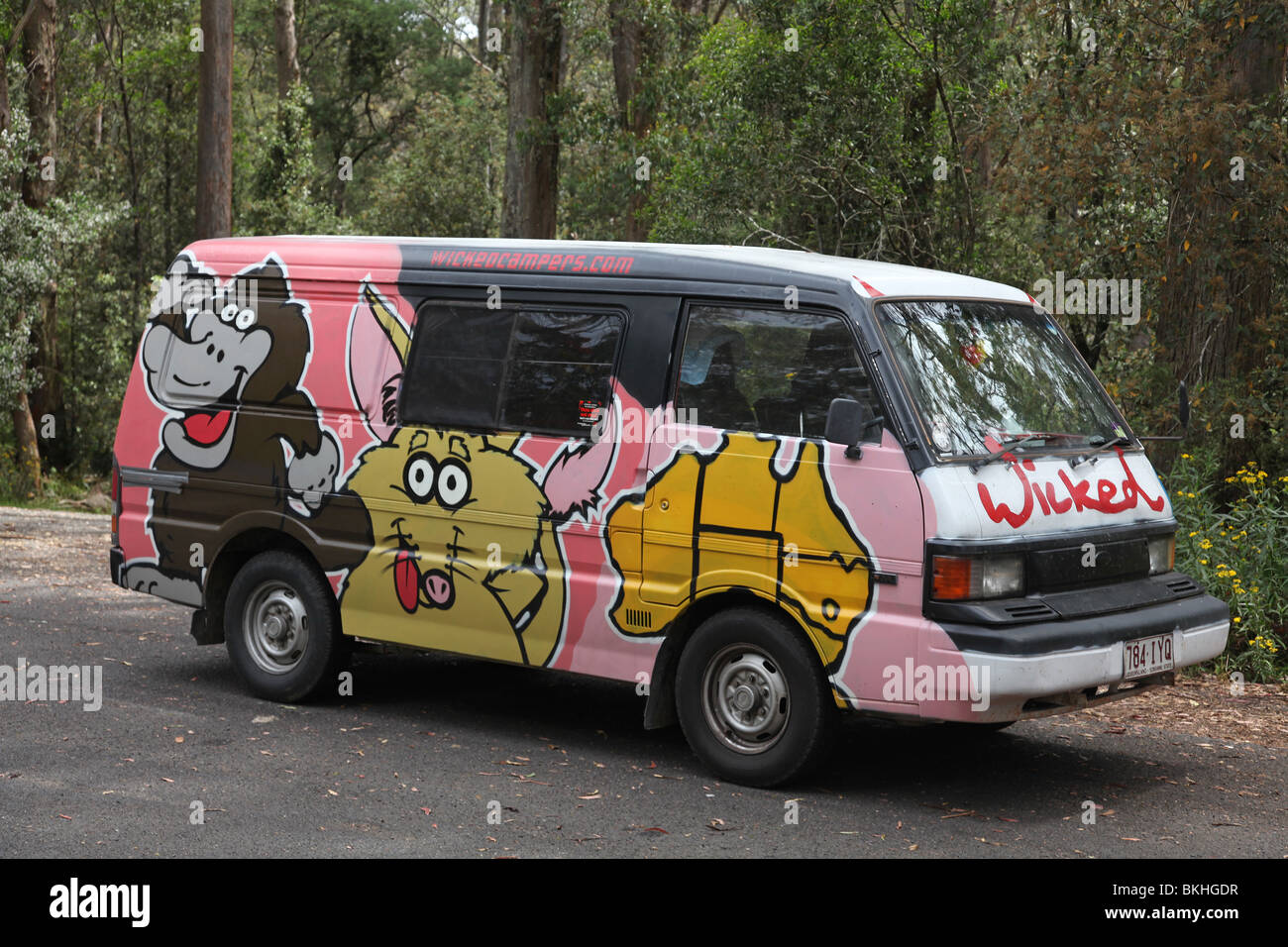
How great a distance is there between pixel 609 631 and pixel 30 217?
727 inches

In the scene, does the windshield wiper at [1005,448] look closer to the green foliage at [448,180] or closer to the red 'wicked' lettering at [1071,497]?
the red 'wicked' lettering at [1071,497]

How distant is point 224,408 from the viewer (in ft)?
27.1

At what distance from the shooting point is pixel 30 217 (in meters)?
22.5

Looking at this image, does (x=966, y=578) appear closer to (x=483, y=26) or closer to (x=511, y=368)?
(x=511, y=368)

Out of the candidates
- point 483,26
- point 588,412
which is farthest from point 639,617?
point 483,26

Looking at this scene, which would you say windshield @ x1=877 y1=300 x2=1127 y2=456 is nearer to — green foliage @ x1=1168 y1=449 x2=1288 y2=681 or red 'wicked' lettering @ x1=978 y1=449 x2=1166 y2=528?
red 'wicked' lettering @ x1=978 y1=449 x2=1166 y2=528

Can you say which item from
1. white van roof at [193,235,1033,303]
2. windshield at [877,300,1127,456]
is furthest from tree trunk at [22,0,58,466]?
windshield at [877,300,1127,456]

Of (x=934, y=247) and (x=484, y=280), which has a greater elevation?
(x=934, y=247)

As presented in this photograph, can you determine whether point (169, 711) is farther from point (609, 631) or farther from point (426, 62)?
point (426, 62)

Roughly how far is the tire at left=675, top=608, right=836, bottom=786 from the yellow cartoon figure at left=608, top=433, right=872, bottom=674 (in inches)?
5.3

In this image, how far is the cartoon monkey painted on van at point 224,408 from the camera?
8.02 meters

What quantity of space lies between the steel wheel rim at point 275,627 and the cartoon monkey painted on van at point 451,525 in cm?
37

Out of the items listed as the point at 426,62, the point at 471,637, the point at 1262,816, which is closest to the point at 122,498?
the point at 471,637

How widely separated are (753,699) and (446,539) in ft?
5.97
